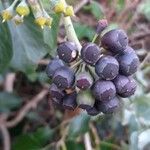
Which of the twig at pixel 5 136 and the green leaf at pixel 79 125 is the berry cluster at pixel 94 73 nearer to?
the green leaf at pixel 79 125

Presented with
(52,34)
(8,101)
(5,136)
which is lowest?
(5,136)

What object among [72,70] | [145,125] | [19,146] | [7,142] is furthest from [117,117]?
[72,70]

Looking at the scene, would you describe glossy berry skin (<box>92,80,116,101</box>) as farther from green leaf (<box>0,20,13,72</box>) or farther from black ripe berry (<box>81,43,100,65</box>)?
green leaf (<box>0,20,13,72</box>)

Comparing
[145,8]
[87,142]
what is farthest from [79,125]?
[145,8]


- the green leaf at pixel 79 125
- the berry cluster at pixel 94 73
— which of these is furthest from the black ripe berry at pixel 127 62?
the green leaf at pixel 79 125

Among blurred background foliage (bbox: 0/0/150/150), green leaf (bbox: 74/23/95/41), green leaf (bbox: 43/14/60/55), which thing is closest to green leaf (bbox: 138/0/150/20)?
blurred background foliage (bbox: 0/0/150/150)

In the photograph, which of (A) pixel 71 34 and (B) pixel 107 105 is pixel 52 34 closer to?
(A) pixel 71 34
